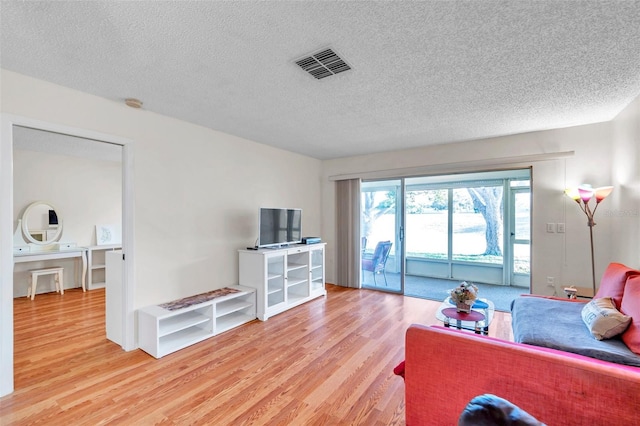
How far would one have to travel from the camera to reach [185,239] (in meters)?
3.20

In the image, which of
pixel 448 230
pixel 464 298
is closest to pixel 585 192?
pixel 464 298

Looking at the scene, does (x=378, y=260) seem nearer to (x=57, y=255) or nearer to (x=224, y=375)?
(x=224, y=375)

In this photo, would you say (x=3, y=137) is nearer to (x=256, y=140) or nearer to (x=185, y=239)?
(x=185, y=239)

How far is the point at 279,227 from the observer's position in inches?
157

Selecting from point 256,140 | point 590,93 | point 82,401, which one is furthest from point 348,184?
point 82,401

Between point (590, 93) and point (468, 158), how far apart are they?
1.64 m

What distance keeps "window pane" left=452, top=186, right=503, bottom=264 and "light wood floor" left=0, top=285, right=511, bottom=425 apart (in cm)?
252

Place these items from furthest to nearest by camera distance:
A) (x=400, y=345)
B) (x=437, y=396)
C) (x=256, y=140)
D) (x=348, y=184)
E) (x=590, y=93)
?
(x=348, y=184) < (x=256, y=140) < (x=400, y=345) < (x=590, y=93) < (x=437, y=396)

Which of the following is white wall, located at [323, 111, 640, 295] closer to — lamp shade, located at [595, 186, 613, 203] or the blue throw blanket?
lamp shade, located at [595, 186, 613, 203]

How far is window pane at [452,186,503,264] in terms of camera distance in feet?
18.0

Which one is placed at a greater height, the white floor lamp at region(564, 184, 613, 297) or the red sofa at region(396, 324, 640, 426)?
the white floor lamp at region(564, 184, 613, 297)

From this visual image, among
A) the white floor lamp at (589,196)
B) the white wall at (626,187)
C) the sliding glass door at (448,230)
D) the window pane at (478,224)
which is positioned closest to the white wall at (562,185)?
the white wall at (626,187)

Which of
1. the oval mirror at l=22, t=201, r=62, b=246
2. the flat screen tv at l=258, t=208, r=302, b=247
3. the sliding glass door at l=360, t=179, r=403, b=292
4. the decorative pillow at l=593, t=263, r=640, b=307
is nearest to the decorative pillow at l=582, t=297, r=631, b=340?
the decorative pillow at l=593, t=263, r=640, b=307

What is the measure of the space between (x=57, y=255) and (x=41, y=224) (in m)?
0.72
